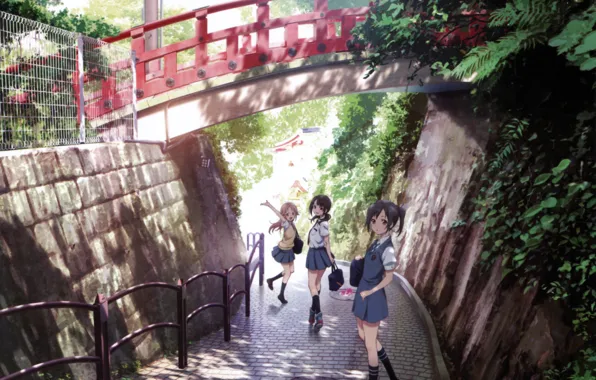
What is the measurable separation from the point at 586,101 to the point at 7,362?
18.2ft

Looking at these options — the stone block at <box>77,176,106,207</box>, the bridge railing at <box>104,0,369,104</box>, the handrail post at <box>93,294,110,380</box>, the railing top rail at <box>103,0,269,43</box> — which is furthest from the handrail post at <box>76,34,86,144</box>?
the handrail post at <box>93,294,110,380</box>

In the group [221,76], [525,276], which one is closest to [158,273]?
[221,76]

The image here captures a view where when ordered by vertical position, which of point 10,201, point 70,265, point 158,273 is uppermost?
point 10,201

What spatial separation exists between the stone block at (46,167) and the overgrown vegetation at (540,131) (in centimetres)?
401

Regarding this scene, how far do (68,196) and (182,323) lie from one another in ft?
7.01

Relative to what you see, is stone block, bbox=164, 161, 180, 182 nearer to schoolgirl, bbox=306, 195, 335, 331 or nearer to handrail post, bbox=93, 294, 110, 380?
schoolgirl, bbox=306, 195, 335, 331

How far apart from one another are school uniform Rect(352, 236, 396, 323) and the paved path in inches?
42.3

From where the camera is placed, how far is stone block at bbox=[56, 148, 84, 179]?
628 centimetres

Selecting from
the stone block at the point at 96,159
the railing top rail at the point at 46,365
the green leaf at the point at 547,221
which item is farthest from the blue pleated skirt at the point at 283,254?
the green leaf at the point at 547,221

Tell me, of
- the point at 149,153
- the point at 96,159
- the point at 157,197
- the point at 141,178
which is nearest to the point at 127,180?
the point at 141,178

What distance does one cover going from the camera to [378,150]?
16.8 m

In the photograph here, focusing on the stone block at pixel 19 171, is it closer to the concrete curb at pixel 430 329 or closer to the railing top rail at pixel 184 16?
the railing top rail at pixel 184 16

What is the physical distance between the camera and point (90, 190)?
6766 millimetres

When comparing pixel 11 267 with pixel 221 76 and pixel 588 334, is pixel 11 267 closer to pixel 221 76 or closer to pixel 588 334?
pixel 588 334
